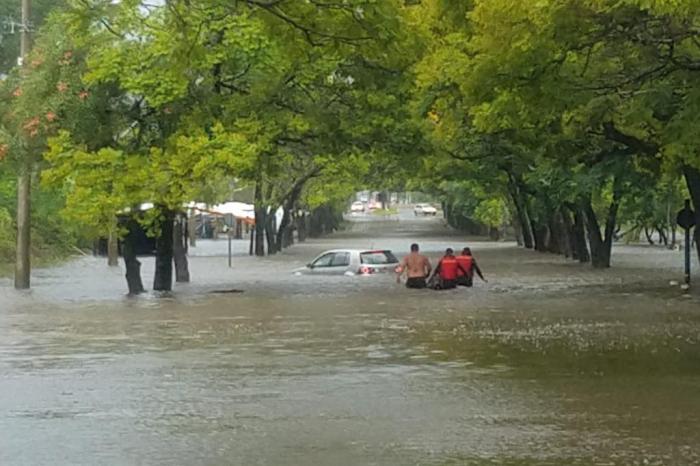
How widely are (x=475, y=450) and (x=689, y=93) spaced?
13641mm

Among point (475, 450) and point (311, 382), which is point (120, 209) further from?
point (475, 450)

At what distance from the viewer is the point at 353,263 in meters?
40.1

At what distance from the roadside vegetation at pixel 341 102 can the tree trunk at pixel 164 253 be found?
0.06 metres

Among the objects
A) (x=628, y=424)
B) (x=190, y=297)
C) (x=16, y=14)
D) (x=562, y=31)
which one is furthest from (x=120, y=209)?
(x=16, y=14)

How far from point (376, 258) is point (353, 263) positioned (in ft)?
2.84

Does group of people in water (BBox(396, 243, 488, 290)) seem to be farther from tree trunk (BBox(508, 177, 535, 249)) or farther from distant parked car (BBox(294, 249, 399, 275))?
tree trunk (BBox(508, 177, 535, 249))

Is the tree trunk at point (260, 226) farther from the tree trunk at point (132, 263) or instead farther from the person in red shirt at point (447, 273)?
the person in red shirt at point (447, 273)

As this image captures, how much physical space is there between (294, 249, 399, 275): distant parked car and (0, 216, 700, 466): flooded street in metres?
9.14

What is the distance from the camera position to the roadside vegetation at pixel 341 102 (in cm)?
2045

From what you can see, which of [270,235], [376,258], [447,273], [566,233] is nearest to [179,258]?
[376,258]

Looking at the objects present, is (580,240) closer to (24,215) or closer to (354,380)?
(24,215)

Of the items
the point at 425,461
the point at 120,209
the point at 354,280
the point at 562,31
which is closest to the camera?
the point at 425,461

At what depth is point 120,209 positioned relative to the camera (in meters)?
28.6

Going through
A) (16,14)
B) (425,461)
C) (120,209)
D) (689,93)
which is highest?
(16,14)
